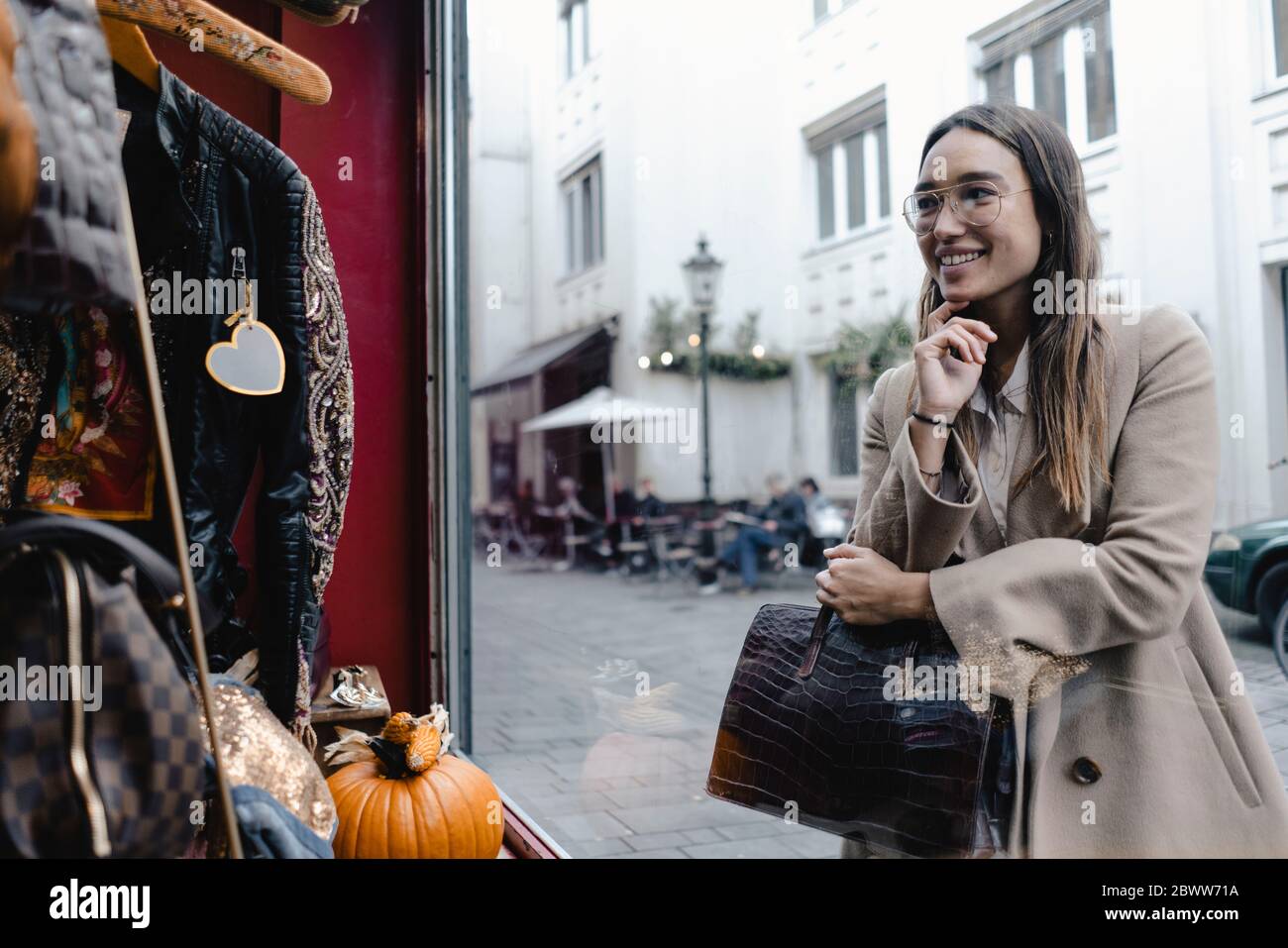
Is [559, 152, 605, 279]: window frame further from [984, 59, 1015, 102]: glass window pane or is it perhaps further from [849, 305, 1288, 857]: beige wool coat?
[849, 305, 1288, 857]: beige wool coat

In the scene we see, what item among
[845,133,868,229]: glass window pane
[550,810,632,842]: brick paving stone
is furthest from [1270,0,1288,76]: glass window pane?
[550,810,632,842]: brick paving stone

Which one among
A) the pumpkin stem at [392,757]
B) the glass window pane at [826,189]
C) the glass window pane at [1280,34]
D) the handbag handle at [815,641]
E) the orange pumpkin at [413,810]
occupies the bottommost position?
the orange pumpkin at [413,810]

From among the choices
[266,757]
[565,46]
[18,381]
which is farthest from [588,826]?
[565,46]

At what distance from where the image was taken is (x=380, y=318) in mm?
2996

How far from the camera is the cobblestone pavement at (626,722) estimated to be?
2.37 m

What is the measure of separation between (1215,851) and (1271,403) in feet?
1.96

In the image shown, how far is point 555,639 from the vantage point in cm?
664

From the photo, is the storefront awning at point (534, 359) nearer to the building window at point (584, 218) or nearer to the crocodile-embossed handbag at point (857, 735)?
the building window at point (584, 218)

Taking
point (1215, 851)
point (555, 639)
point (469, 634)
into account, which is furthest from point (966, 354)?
point (555, 639)

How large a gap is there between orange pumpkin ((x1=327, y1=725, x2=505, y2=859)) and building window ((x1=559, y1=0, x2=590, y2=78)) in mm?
6101

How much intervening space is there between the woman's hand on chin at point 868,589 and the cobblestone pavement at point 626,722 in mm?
226

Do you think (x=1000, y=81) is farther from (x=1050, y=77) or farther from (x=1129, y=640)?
(x=1129, y=640)

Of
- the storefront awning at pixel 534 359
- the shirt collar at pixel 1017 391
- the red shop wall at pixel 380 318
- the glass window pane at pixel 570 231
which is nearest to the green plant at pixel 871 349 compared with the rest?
the shirt collar at pixel 1017 391
